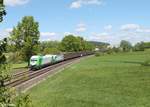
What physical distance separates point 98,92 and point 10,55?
27.2 metres

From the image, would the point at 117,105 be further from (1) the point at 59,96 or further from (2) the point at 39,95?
(2) the point at 39,95

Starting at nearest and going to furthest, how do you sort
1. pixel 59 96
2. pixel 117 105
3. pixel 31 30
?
pixel 117 105 < pixel 59 96 < pixel 31 30

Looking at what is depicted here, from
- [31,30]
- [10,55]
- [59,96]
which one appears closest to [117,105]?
[59,96]

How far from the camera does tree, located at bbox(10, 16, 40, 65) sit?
7975 cm

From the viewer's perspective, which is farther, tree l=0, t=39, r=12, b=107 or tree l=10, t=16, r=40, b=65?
tree l=10, t=16, r=40, b=65

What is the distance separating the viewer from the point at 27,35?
81.1 metres

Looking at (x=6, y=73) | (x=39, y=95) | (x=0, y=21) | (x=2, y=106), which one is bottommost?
(x=39, y=95)

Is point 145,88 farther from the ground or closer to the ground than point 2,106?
closer to the ground

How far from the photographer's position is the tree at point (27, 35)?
79750 mm

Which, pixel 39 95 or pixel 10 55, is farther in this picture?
pixel 39 95

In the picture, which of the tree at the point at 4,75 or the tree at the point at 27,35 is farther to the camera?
the tree at the point at 27,35

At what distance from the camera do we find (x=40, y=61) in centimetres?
7038

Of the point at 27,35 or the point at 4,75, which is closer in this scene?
the point at 4,75

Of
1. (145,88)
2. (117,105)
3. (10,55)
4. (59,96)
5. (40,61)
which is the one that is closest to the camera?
(10,55)
